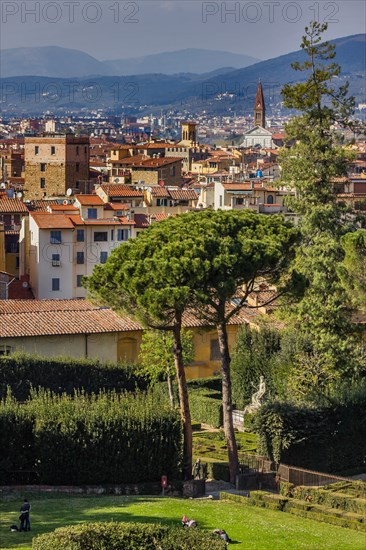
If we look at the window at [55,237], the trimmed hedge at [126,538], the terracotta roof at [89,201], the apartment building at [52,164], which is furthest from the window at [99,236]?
the trimmed hedge at [126,538]

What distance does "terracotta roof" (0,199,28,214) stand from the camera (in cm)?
7400

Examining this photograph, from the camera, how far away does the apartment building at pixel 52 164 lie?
358ft

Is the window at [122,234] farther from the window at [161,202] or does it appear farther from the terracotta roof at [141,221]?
the window at [161,202]

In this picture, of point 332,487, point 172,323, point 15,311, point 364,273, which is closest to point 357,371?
point 364,273

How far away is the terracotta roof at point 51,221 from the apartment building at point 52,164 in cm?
4327

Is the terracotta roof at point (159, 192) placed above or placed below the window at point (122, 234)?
above

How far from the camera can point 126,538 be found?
20219mm

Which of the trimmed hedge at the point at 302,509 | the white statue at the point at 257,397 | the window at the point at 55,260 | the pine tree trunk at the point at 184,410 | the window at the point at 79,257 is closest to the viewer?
the trimmed hedge at the point at 302,509

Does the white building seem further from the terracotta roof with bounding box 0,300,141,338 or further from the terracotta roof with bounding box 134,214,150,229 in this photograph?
the terracotta roof with bounding box 0,300,141,338

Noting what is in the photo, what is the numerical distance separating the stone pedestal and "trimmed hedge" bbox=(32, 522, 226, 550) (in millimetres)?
8467

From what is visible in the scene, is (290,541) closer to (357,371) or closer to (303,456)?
(303,456)

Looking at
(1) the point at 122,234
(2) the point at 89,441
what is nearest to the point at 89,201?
(1) the point at 122,234

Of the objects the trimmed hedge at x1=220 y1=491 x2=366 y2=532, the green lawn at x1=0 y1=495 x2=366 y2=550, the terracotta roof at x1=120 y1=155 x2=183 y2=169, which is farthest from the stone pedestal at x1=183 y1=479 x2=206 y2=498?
the terracotta roof at x1=120 y1=155 x2=183 y2=169

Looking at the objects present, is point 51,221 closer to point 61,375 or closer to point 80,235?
point 80,235
